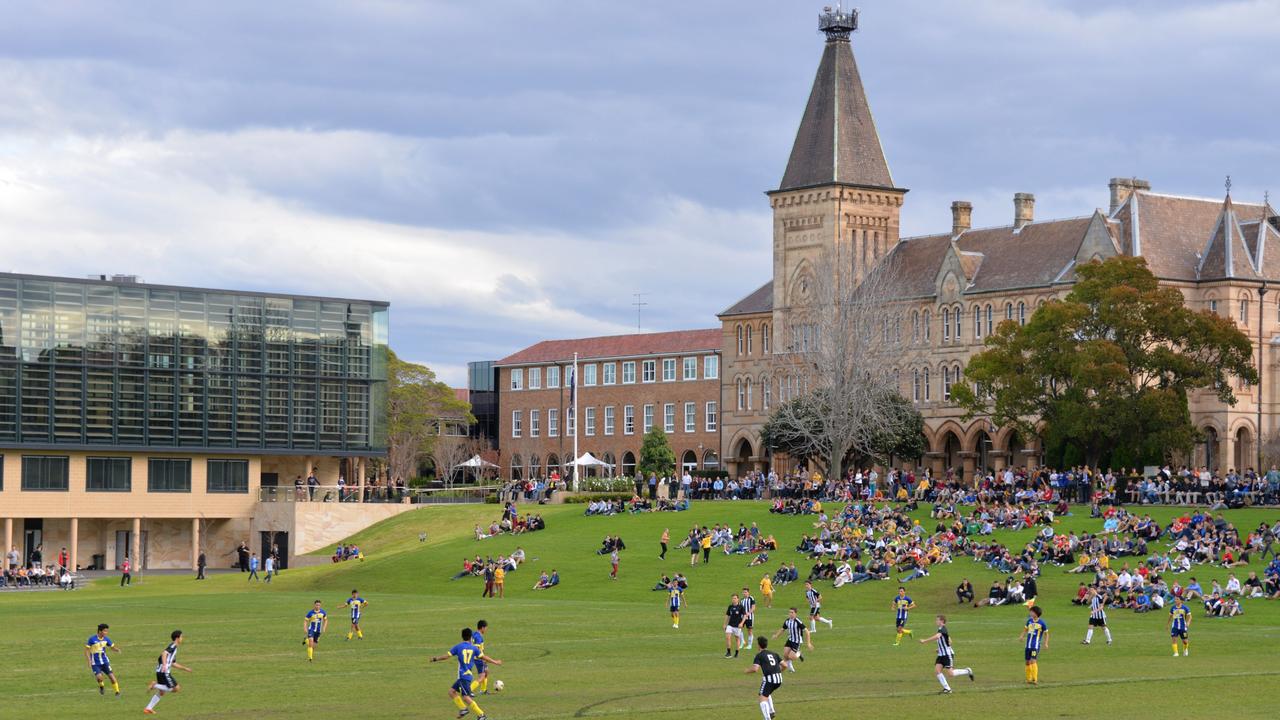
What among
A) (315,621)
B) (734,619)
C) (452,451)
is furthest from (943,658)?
(452,451)

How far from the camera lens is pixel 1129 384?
8256cm

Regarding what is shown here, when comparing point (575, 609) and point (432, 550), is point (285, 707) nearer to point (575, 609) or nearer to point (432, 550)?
point (575, 609)

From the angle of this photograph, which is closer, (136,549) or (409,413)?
(136,549)

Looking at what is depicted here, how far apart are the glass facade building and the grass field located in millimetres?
19155

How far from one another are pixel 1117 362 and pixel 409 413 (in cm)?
6191

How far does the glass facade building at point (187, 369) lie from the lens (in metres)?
92.8

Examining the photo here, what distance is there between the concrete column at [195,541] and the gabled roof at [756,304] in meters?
39.9

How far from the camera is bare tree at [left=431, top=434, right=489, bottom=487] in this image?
135875 mm

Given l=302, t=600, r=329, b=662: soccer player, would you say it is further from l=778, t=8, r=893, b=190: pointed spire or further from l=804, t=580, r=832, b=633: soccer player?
l=778, t=8, r=893, b=190: pointed spire

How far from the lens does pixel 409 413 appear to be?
431 feet

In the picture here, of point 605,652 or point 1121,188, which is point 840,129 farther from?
point 605,652

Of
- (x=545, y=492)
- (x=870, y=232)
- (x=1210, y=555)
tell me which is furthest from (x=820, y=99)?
(x=1210, y=555)

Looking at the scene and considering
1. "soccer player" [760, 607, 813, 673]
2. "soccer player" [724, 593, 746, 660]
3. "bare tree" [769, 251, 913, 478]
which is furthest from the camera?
"bare tree" [769, 251, 913, 478]

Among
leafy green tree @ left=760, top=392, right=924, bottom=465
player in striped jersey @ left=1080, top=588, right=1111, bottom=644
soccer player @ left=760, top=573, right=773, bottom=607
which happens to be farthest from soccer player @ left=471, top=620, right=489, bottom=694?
leafy green tree @ left=760, top=392, right=924, bottom=465
